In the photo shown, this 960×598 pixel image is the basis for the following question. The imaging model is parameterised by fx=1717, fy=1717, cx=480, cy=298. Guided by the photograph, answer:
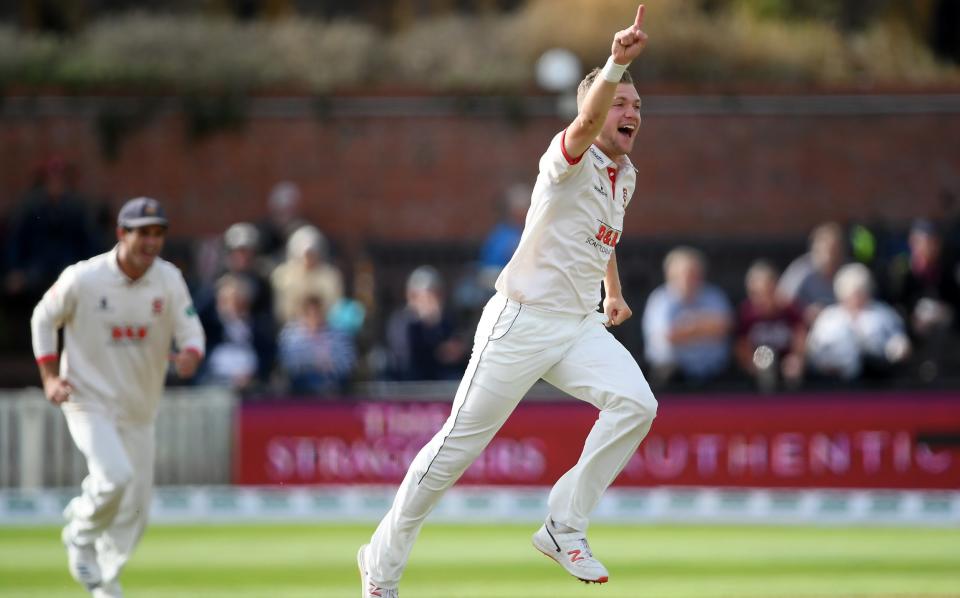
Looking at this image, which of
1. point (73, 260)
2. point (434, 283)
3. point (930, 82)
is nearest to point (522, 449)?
point (434, 283)

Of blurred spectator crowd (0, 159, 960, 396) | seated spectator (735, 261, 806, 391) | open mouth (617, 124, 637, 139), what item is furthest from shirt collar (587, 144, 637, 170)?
seated spectator (735, 261, 806, 391)

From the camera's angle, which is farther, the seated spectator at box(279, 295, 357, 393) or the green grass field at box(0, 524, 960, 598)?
the seated spectator at box(279, 295, 357, 393)

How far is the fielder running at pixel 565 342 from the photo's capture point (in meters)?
7.18

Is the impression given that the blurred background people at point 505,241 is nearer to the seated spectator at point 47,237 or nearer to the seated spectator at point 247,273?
the seated spectator at point 247,273

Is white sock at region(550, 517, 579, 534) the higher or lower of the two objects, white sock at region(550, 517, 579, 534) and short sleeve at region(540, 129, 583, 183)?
the lower

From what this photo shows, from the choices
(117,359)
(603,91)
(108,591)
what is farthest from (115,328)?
(603,91)

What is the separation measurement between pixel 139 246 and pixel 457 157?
952 cm

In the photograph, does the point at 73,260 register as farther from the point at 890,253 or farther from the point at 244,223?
the point at 890,253

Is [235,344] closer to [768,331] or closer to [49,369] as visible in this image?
[768,331]

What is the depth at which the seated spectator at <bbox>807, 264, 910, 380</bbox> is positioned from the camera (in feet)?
45.9

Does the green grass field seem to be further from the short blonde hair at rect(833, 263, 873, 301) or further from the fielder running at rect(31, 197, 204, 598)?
Answer: the short blonde hair at rect(833, 263, 873, 301)

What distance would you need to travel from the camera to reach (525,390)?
7.28 m

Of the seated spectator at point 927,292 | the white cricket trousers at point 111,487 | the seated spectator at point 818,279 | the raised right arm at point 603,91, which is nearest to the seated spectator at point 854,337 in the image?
the seated spectator at point 818,279

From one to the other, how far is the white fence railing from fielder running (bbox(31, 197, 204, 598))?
15.0 feet
